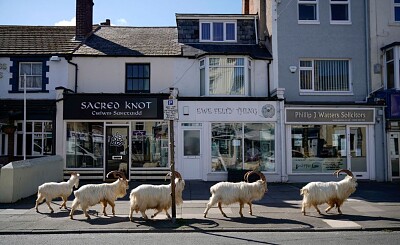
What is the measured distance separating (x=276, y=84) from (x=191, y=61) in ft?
14.5

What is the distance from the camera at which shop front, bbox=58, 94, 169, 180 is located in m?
17.8

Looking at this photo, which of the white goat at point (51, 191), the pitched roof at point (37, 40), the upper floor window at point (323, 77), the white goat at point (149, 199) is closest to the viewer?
the white goat at point (149, 199)

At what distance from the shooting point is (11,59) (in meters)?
18.9

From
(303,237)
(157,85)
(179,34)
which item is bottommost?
(303,237)

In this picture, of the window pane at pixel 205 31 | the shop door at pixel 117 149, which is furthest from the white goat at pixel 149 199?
the window pane at pixel 205 31

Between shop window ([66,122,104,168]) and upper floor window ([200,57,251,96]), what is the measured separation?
5611mm

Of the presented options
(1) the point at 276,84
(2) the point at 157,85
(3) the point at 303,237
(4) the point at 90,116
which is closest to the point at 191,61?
(2) the point at 157,85

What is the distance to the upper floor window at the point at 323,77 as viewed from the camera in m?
19.5

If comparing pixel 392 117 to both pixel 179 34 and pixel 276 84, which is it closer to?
pixel 276 84

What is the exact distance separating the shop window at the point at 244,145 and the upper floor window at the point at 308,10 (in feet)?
19.8

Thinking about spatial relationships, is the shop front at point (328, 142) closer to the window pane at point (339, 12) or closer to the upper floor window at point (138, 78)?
the window pane at point (339, 12)

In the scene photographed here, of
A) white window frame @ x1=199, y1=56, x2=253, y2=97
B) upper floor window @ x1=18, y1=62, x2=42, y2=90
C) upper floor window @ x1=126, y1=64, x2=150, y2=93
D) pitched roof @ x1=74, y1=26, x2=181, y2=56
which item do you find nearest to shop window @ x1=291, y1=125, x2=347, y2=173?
white window frame @ x1=199, y1=56, x2=253, y2=97

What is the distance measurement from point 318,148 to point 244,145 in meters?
3.65

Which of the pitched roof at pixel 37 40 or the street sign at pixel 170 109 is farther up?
the pitched roof at pixel 37 40
